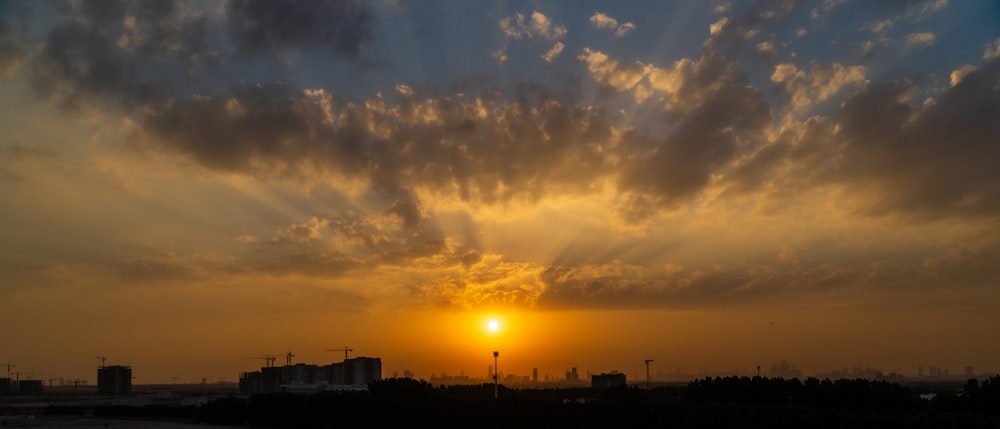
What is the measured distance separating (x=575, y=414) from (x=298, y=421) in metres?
36.5

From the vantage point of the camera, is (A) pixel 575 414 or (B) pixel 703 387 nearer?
(A) pixel 575 414

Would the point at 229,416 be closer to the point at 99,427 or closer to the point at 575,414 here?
the point at 99,427

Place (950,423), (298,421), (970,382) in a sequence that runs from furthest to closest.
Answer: (298,421), (970,382), (950,423)

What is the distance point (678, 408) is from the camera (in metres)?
51.5

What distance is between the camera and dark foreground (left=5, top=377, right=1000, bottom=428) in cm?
4350

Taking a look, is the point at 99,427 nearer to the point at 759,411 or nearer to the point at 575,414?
the point at 575,414

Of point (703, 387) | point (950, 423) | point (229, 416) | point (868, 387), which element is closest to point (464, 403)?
point (703, 387)

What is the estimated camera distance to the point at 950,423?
37594mm

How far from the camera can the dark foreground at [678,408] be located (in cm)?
4350

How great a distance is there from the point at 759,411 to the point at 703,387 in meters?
28.0

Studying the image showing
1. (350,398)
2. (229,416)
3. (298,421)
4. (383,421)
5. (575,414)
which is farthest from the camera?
(229,416)

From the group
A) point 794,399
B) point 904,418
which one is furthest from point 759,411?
point 794,399

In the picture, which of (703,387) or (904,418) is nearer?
(904,418)

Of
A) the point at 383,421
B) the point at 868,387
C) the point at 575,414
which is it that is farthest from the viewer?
the point at 383,421
